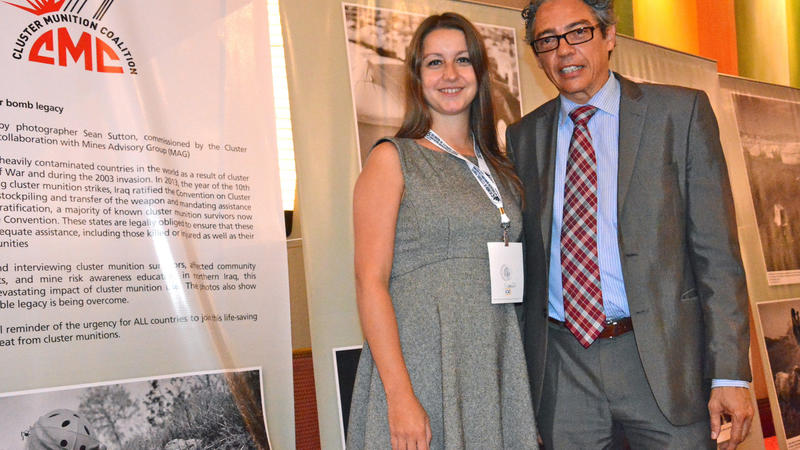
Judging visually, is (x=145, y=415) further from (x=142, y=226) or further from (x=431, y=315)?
(x=431, y=315)

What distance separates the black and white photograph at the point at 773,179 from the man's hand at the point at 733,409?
2.92m

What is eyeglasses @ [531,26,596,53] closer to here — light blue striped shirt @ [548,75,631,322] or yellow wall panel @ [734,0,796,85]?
light blue striped shirt @ [548,75,631,322]

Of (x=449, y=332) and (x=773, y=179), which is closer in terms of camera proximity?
(x=449, y=332)

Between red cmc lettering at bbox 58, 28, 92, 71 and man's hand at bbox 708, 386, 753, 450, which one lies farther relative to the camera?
red cmc lettering at bbox 58, 28, 92, 71

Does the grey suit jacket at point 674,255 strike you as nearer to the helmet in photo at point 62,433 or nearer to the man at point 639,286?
the man at point 639,286

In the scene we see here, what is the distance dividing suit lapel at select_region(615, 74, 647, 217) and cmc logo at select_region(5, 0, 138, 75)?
1502mm

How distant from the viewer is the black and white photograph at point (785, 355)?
4.38 metres

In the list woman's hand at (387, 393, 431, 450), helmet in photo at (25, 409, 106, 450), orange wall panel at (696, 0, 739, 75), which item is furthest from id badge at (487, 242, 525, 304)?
orange wall panel at (696, 0, 739, 75)

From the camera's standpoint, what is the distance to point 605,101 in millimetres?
2236

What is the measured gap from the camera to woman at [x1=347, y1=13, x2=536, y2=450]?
1846mm

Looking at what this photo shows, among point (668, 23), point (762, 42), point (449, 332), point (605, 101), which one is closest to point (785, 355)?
point (668, 23)

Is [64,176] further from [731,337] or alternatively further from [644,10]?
[644,10]

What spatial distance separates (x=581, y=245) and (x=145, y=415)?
1.38 metres

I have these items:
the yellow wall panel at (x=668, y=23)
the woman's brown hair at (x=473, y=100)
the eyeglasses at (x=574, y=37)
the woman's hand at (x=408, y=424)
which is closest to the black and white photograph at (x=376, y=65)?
the eyeglasses at (x=574, y=37)
